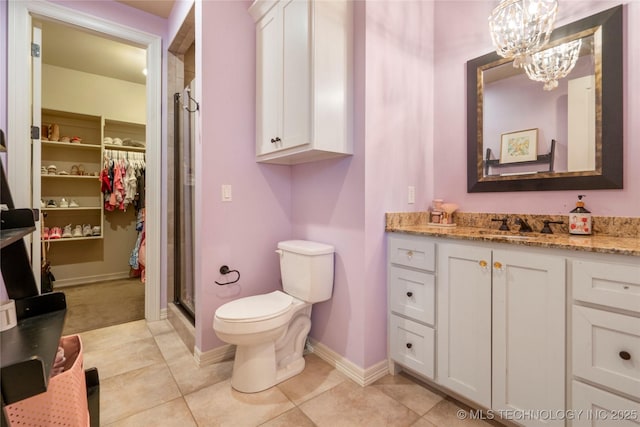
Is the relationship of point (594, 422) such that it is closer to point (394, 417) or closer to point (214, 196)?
point (394, 417)

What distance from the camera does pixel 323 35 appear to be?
1.71m

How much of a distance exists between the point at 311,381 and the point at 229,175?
4.68ft

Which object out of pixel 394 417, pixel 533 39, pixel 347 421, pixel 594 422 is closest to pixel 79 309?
pixel 347 421

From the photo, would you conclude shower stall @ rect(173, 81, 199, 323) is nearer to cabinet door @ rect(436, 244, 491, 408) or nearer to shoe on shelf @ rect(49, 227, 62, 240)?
cabinet door @ rect(436, 244, 491, 408)

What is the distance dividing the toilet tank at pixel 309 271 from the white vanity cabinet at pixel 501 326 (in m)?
0.68

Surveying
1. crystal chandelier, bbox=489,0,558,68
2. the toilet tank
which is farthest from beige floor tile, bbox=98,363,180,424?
crystal chandelier, bbox=489,0,558,68

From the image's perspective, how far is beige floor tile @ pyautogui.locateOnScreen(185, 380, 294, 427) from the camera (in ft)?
4.88

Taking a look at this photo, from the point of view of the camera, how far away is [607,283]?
111cm

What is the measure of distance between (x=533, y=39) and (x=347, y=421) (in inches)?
77.9

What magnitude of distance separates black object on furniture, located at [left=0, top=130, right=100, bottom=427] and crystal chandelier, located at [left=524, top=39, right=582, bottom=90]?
87.4 inches

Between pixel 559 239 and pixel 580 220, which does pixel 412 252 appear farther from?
pixel 580 220

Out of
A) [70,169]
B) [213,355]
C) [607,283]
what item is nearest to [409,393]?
[607,283]

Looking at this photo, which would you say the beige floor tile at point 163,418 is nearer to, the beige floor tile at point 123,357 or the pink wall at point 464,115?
the beige floor tile at point 123,357

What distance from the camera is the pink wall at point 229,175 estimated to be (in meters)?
2.00
